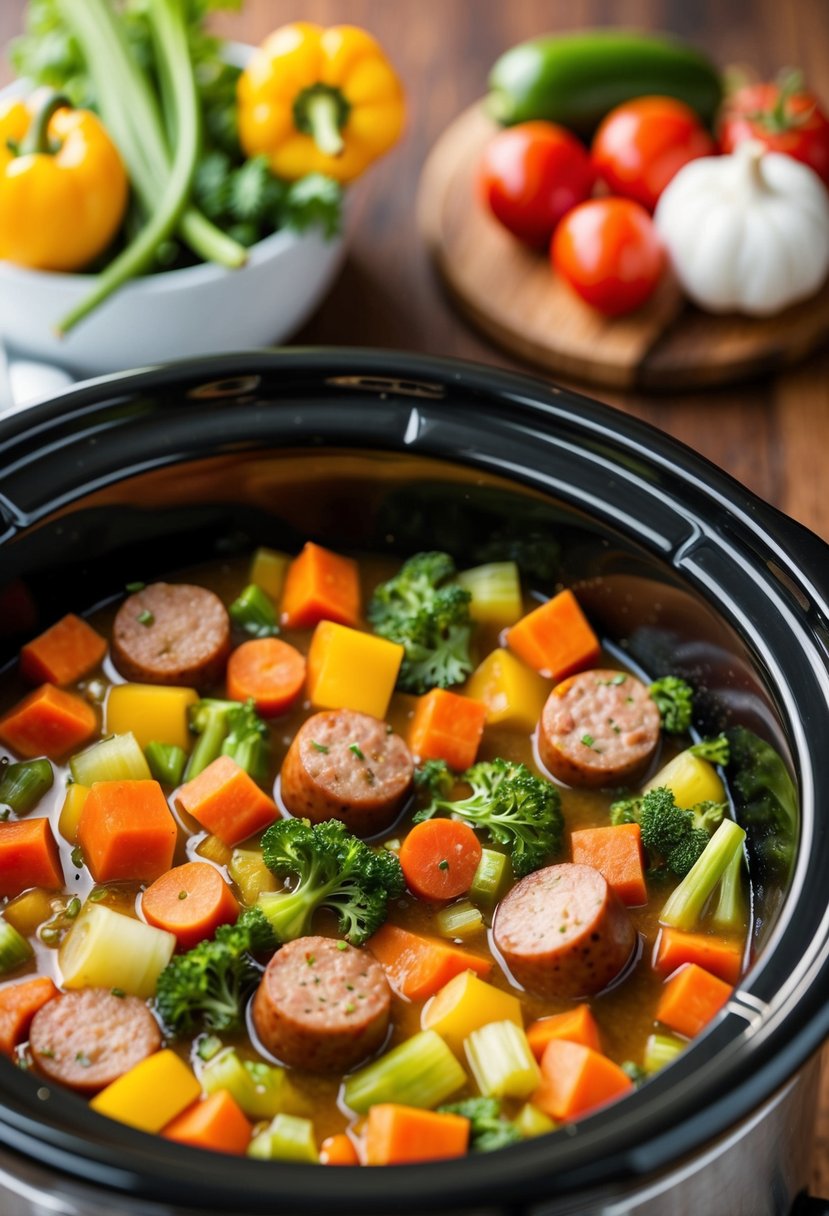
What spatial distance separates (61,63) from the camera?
364 centimetres

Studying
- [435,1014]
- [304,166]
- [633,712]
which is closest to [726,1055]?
[435,1014]

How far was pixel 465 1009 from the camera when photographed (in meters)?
2.14

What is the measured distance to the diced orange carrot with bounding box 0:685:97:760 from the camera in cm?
253

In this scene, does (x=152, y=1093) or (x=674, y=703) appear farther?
(x=674, y=703)

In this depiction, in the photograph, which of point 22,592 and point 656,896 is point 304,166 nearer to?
point 22,592

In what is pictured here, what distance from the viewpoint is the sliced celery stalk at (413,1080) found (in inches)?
80.7

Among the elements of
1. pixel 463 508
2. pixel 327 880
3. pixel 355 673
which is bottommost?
pixel 327 880

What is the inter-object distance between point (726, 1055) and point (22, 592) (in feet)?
4.94

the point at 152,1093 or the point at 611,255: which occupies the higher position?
the point at 611,255

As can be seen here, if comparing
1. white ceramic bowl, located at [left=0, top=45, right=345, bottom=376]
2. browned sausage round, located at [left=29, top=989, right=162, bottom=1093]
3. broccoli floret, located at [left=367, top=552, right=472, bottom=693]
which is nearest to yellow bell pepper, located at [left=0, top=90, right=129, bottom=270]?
white ceramic bowl, located at [left=0, top=45, right=345, bottom=376]

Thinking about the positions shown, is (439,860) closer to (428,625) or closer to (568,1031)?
(568,1031)

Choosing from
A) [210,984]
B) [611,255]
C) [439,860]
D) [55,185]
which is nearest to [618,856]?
[439,860]

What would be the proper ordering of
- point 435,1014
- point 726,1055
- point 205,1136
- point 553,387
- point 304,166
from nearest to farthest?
1. point 726,1055
2. point 205,1136
3. point 435,1014
4. point 553,387
5. point 304,166

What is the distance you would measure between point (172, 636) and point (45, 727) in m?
0.29
